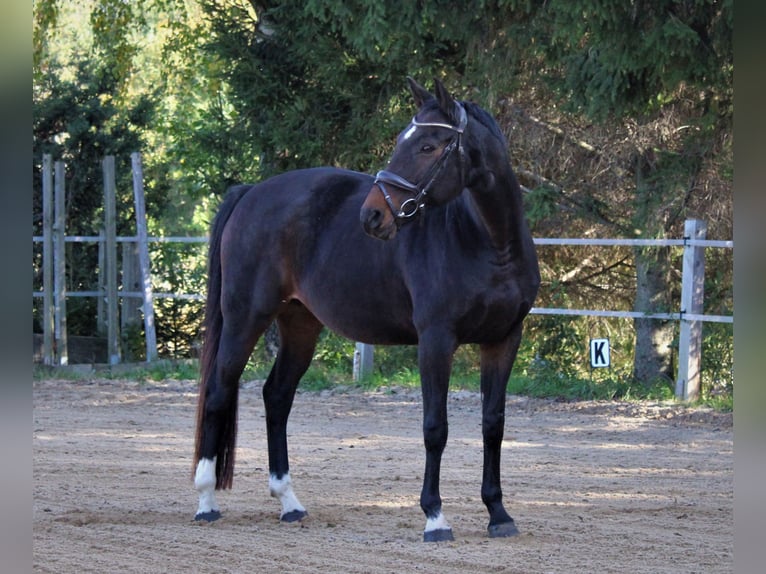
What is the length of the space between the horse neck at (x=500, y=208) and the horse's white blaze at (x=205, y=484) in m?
2.01

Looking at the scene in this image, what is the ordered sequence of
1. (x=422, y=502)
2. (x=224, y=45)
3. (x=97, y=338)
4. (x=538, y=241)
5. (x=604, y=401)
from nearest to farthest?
(x=422, y=502) → (x=604, y=401) → (x=538, y=241) → (x=224, y=45) → (x=97, y=338)

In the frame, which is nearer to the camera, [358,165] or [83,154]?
[358,165]

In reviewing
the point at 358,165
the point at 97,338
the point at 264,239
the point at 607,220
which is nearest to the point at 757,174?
the point at 264,239

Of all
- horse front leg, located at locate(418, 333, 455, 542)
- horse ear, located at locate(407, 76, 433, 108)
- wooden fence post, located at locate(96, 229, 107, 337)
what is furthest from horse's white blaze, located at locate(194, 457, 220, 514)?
wooden fence post, located at locate(96, 229, 107, 337)

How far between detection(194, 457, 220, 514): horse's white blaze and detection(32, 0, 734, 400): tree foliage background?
142 inches

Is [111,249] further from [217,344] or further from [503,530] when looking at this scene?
[503,530]

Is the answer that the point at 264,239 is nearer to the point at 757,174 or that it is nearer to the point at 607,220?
the point at 757,174

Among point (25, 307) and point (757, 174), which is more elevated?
point (757, 174)

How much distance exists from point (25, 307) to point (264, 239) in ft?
14.9

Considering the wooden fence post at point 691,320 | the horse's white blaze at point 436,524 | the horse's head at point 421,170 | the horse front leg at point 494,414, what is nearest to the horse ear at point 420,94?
the horse's head at point 421,170

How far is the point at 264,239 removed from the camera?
17.3 ft

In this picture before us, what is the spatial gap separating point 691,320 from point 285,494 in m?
5.03

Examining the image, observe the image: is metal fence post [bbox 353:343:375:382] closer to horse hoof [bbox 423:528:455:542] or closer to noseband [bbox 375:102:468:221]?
horse hoof [bbox 423:528:455:542]

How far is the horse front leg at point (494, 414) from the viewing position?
456 centimetres
